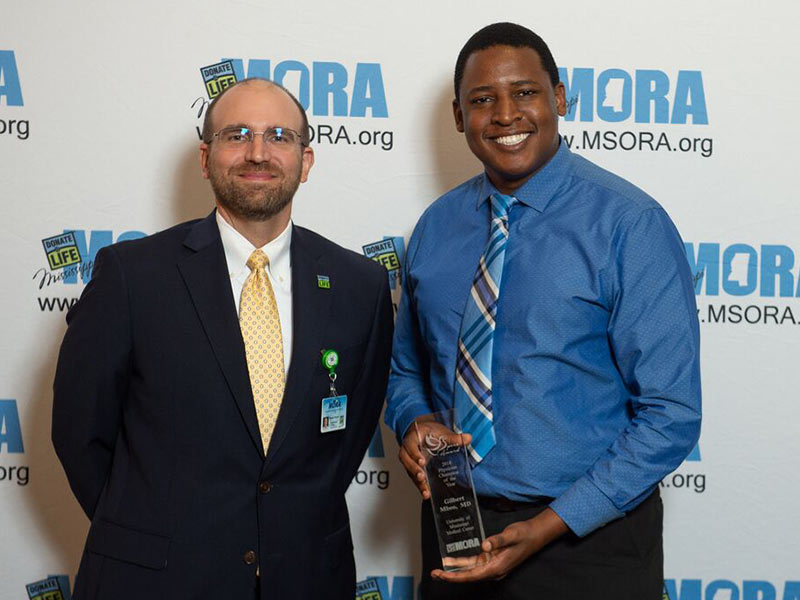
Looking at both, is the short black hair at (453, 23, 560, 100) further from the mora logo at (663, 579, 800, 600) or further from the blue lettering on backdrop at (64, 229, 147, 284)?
the mora logo at (663, 579, 800, 600)

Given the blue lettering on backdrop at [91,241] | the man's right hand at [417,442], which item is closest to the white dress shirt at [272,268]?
the man's right hand at [417,442]

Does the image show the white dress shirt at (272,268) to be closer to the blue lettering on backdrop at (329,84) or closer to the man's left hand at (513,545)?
the man's left hand at (513,545)

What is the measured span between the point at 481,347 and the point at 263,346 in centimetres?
49

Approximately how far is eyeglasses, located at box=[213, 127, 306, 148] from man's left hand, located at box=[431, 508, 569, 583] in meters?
1.00

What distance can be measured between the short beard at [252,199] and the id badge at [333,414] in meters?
0.44

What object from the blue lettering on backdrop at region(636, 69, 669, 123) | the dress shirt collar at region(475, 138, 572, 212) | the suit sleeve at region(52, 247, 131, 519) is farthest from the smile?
the blue lettering on backdrop at region(636, 69, 669, 123)

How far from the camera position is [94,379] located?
1871 millimetres

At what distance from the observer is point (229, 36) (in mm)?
2834

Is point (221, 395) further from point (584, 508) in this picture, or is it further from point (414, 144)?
point (414, 144)

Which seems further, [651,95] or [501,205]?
[651,95]

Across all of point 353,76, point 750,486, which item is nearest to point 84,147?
point 353,76

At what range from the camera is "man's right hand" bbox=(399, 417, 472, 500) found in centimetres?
189

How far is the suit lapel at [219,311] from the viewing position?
6.08 feet

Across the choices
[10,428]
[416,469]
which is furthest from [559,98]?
[10,428]
